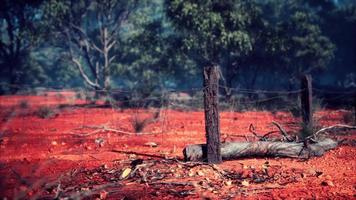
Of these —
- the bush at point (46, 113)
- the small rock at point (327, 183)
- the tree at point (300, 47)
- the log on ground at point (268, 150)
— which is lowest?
the small rock at point (327, 183)

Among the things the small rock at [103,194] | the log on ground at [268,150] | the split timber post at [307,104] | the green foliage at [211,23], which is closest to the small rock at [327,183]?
the log on ground at [268,150]

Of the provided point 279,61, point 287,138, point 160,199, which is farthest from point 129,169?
point 279,61

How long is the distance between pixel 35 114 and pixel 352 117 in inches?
553

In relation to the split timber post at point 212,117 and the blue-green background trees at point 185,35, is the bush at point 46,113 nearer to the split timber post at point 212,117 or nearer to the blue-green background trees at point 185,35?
the blue-green background trees at point 185,35

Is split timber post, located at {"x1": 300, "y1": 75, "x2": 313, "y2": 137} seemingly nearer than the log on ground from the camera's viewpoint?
No

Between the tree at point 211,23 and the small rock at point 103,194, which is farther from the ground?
the tree at point 211,23

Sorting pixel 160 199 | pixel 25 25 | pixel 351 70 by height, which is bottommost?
pixel 160 199

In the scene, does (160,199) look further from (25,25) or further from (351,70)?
(351,70)

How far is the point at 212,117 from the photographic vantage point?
675cm

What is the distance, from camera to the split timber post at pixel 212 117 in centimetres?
673

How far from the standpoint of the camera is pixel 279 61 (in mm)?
27516

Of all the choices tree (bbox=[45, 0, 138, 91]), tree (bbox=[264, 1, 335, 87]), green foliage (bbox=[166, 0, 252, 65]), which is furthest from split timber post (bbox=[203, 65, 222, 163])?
tree (bbox=[45, 0, 138, 91])

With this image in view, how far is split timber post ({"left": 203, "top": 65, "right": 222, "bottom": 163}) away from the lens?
673 centimetres

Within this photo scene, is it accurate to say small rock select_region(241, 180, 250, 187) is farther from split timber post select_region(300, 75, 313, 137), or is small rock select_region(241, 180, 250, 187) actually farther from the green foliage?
the green foliage
